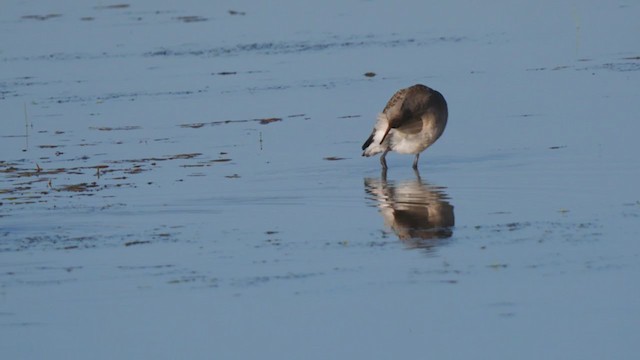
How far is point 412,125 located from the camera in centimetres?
1520

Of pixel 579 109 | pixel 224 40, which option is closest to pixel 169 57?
pixel 224 40

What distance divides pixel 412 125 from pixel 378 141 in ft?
1.20

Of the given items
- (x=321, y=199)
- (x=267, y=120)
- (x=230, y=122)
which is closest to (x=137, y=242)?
(x=321, y=199)

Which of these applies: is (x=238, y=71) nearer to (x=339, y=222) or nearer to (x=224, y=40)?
(x=224, y=40)

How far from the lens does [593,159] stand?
14.3m

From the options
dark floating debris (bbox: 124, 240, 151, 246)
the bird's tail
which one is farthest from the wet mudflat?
the bird's tail

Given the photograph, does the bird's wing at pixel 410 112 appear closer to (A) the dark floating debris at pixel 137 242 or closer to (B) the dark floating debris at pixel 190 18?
(A) the dark floating debris at pixel 137 242

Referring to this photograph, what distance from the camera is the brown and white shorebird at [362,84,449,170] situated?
15.0 m

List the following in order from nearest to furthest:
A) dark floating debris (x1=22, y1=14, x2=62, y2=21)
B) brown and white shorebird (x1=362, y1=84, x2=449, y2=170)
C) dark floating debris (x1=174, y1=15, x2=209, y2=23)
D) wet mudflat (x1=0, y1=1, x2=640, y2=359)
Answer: wet mudflat (x1=0, y1=1, x2=640, y2=359), brown and white shorebird (x1=362, y1=84, x2=449, y2=170), dark floating debris (x1=174, y1=15, x2=209, y2=23), dark floating debris (x1=22, y1=14, x2=62, y2=21)

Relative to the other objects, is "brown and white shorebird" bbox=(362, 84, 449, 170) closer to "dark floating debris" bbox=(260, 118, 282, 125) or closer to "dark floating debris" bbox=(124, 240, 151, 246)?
"dark floating debris" bbox=(260, 118, 282, 125)

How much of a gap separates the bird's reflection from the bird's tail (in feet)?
1.92

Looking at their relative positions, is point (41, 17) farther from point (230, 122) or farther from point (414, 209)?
point (414, 209)

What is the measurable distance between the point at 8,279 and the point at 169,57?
1417cm

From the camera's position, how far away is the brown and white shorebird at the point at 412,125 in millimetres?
15039
